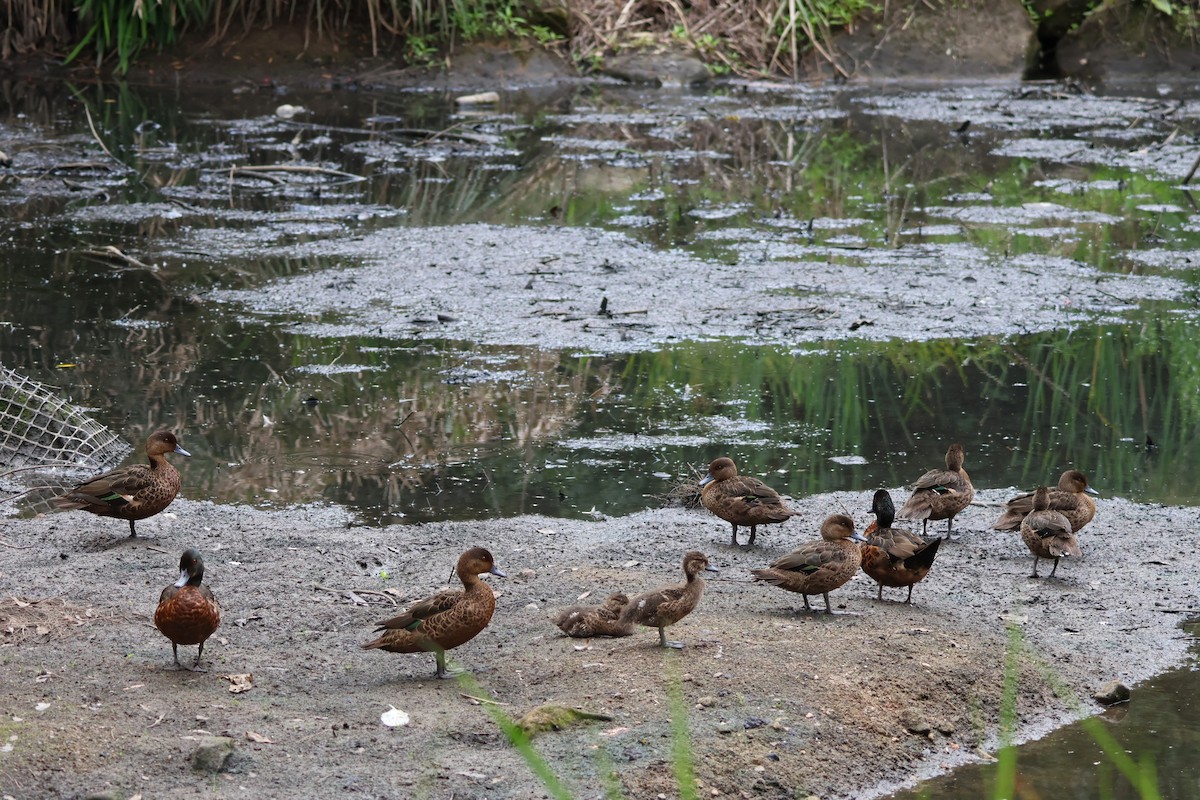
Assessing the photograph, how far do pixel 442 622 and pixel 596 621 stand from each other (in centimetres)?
70

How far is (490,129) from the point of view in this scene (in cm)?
1838

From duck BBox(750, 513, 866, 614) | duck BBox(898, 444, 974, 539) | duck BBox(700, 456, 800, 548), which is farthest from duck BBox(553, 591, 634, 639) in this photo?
duck BBox(898, 444, 974, 539)

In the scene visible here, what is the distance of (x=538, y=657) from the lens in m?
5.67

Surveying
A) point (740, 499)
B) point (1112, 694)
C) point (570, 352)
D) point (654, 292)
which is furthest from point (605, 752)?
point (654, 292)

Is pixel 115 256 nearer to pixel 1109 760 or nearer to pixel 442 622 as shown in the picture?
pixel 442 622

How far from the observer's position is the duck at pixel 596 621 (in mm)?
5824

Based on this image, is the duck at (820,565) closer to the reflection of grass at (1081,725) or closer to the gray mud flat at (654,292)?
the reflection of grass at (1081,725)

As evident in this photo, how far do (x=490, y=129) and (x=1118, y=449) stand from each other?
11.7 m

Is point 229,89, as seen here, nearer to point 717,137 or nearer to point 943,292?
point 717,137

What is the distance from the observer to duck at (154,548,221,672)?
533cm

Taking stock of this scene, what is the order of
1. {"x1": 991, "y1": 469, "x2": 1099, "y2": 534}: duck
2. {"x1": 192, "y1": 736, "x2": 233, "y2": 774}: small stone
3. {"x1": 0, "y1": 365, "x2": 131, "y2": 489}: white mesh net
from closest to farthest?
{"x1": 192, "y1": 736, "x2": 233, "y2": 774}: small stone < {"x1": 991, "y1": 469, "x2": 1099, "y2": 534}: duck < {"x1": 0, "y1": 365, "x2": 131, "y2": 489}: white mesh net

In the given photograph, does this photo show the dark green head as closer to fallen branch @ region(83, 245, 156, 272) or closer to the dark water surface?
the dark water surface

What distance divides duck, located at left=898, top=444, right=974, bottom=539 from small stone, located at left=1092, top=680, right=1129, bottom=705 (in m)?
1.62

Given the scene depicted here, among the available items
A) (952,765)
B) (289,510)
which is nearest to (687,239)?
(289,510)
